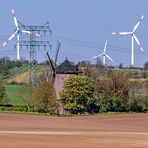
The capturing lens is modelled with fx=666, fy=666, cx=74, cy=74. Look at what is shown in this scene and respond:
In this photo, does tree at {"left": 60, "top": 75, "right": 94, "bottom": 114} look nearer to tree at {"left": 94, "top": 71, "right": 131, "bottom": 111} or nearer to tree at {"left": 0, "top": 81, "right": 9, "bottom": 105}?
tree at {"left": 94, "top": 71, "right": 131, "bottom": 111}

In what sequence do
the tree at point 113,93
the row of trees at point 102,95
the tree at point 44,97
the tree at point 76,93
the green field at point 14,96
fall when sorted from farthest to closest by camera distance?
1. the green field at point 14,96
2. the tree at point 113,93
3. the tree at point 44,97
4. the row of trees at point 102,95
5. the tree at point 76,93

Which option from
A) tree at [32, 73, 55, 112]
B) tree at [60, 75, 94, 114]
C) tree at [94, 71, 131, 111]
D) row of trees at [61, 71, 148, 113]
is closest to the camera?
tree at [60, 75, 94, 114]

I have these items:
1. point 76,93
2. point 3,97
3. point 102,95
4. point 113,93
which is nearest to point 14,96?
point 3,97

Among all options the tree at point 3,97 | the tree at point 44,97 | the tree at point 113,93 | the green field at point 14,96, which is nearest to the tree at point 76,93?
the tree at point 44,97

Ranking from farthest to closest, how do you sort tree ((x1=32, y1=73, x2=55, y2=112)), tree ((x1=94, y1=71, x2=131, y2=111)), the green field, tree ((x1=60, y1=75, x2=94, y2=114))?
1. the green field
2. tree ((x1=94, y1=71, x2=131, y2=111))
3. tree ((x1=32, y1=73, x2=55, y2=112))
4. tree ((x1=60, y1=75, x2=94, y2=114))

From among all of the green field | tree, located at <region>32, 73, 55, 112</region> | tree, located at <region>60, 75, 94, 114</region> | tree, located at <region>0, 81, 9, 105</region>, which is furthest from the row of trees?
the green field

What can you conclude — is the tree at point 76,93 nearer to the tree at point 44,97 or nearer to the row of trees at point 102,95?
the row of trees at point 102,95

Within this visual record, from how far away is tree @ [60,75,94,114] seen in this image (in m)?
103

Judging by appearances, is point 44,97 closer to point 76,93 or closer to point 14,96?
point 76,93

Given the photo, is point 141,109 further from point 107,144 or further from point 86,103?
point 107,144

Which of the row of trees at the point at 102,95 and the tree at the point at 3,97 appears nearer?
the row of trees at the point at 102,95

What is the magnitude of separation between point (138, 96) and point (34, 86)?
18416 mm

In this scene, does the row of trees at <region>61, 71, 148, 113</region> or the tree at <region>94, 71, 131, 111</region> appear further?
the tree at <region>94, 71, 131, 111</region>

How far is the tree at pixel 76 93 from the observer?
103188 mm
